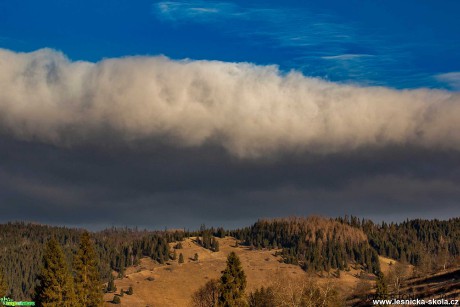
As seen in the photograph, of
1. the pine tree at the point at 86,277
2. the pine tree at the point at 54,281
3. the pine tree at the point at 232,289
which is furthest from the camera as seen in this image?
the pine tree at the point at 232,289

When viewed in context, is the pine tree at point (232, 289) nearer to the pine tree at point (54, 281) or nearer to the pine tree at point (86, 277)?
the pine tree at point (86, 277)

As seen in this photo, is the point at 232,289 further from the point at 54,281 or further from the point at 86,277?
the point at 54,281

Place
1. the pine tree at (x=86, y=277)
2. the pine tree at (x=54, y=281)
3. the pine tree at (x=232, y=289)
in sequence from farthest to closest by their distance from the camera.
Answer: the pine tree at (x=232, y=289)
the pine tree at (x=86, y=277)
the pine tree at (x=54, y=281)

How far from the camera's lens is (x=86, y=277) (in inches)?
4651

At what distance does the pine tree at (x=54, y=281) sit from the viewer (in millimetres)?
110125

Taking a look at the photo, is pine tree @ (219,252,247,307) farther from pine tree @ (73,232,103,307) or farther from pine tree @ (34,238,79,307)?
pine tree @ (34,238,79,307)

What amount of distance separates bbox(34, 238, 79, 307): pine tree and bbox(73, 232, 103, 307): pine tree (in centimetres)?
503

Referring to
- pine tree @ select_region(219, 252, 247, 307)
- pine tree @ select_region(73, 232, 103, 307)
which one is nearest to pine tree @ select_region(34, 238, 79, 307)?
pine tree @ select_region(73, 232, 103, 307)

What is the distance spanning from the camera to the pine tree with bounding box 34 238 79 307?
110 metres

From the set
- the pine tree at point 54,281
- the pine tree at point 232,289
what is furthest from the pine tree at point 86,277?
the pine tree at point 232,289

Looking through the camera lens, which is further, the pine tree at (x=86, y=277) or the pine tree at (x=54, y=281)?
the pine tree at (x=86, y=277)

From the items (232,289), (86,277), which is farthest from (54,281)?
(232,289)

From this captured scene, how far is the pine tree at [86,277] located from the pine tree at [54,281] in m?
5.03

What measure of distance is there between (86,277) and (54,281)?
353 inches
